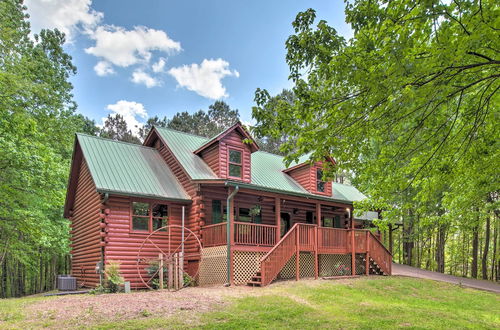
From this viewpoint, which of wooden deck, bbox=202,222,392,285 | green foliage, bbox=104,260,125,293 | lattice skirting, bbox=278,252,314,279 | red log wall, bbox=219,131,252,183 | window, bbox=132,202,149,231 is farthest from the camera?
red log wall, bbox=219,131,252,183

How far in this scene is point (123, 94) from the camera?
141 ft

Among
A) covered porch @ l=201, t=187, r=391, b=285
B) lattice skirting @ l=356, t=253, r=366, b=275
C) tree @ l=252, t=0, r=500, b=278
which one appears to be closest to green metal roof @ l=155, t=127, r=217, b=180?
covered porch @ l=201, t=187, r=391, b=285

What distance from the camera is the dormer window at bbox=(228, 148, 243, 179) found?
18.3 meters

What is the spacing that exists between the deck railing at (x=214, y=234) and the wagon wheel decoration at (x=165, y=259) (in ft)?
1.32

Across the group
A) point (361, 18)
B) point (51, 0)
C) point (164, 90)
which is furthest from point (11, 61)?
point (164, 90)

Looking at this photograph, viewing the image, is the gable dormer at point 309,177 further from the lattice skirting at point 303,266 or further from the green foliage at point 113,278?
the green foliage at point 113,278

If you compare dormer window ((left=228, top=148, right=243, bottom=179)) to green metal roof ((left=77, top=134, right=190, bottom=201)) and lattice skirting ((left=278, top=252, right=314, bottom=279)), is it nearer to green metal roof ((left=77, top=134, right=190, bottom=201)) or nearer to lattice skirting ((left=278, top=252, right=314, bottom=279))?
green metal roof ((left=77, top=134, right=190, bottom=201))

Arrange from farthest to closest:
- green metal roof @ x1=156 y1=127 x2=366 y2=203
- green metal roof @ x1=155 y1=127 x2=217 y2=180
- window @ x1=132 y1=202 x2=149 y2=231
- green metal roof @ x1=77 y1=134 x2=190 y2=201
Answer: green metal roof @ x1=156 y1=127 x2=366 y2=203, green metal roof @ x1=155 y1=127 x2=217 y2=180, window @ x1=132 y1=202 x2=149 y2=231, green metal roof @ x1=77 y1=134 x2=190 y2=201

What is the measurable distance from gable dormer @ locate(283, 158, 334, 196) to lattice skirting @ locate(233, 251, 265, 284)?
20.0 feet

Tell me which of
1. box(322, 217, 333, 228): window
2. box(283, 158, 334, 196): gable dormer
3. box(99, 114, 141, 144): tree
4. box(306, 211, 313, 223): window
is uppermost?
box(99, 114, 141, 144): tree

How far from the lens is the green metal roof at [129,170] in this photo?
615 inches

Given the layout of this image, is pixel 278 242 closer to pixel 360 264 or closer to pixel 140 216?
pixel 140 216

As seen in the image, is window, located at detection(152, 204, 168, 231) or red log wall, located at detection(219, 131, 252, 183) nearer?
window, located at detection(152, 204, 168, 231)

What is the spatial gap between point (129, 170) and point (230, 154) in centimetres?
447
